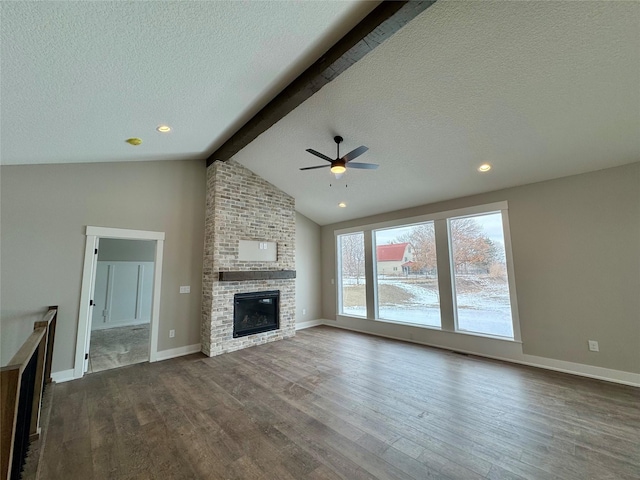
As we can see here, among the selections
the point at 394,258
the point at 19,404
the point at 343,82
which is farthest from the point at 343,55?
the point at 394,258

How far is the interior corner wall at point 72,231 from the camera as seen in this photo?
334 centimetres

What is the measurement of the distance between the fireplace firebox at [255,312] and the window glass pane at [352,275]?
2.00 m

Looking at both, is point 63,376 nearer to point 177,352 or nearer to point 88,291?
point 88,291

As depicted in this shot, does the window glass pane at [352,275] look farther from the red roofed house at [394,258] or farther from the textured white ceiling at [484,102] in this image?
the textured white ceiling at [484,102]

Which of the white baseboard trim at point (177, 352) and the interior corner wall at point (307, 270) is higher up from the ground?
the interior corner wall at point (307, 270)

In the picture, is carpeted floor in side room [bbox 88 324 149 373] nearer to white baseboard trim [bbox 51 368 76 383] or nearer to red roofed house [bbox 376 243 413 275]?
white baseboard trim [bbox 51 368 76 383]

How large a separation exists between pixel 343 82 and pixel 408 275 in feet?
13.3

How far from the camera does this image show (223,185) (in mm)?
5016

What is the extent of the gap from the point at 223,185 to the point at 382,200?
3.21 meters

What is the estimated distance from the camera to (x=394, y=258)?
5.96 meters

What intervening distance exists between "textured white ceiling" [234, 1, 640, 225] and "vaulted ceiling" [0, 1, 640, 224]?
14mm

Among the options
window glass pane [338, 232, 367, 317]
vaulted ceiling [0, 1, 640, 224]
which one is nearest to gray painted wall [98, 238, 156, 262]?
vaulted ceiling [0, 1, 640, 224]

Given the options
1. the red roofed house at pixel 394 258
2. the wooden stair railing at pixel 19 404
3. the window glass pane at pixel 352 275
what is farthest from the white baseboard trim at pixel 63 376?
the red roofed house at pixel 394 258

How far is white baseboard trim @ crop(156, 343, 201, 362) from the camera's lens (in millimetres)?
4422
